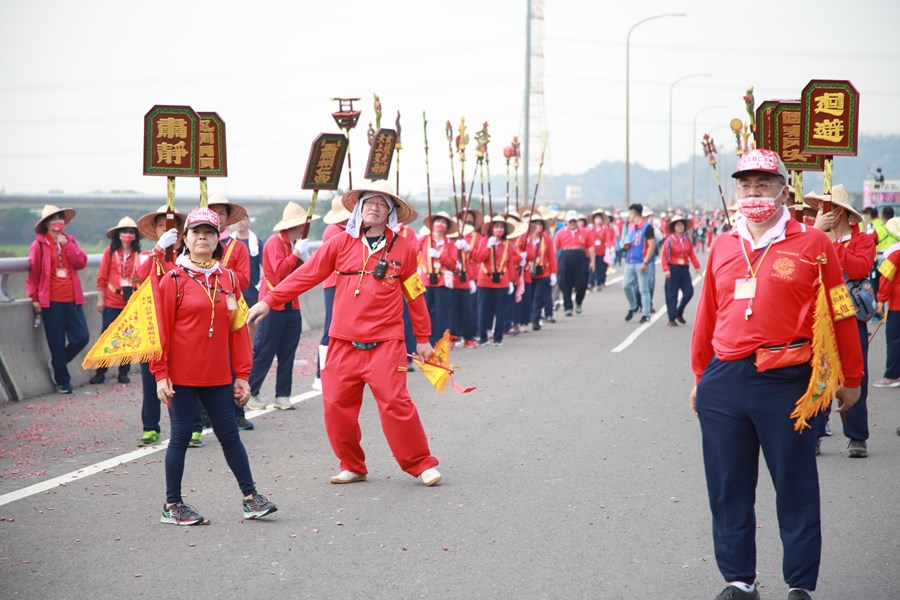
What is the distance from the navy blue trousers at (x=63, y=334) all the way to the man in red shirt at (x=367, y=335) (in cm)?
509

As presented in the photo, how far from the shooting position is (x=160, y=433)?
8969mm

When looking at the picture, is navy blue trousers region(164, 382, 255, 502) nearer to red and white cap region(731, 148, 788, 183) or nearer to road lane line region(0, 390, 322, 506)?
road lane line region(0, 390, 322, 506)

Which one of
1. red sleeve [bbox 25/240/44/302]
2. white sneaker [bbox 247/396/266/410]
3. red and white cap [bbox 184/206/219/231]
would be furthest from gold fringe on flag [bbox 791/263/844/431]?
red sleeve [bbox 25/240/44/302]

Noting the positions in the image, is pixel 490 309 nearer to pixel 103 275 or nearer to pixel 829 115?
pixel 103 275

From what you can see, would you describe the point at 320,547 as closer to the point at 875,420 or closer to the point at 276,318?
the point at 276,318

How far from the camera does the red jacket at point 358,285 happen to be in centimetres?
725

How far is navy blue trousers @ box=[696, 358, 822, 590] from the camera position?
4711mm

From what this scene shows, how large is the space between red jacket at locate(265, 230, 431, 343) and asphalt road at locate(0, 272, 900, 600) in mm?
1041

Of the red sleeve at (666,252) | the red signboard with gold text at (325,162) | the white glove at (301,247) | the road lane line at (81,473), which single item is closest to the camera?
the road lane line at (81,473)

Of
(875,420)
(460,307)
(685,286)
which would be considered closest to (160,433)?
(875,420)

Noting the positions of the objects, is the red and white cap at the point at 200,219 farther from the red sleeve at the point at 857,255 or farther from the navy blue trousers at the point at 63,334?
the navy blue trousers at the point at 63,334

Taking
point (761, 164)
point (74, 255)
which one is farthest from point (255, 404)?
point (761, 164)

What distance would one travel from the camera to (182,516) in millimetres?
6340

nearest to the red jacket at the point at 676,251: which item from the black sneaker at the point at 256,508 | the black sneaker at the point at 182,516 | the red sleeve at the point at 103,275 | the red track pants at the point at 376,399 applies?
the red sleeve at the point at 103,275
